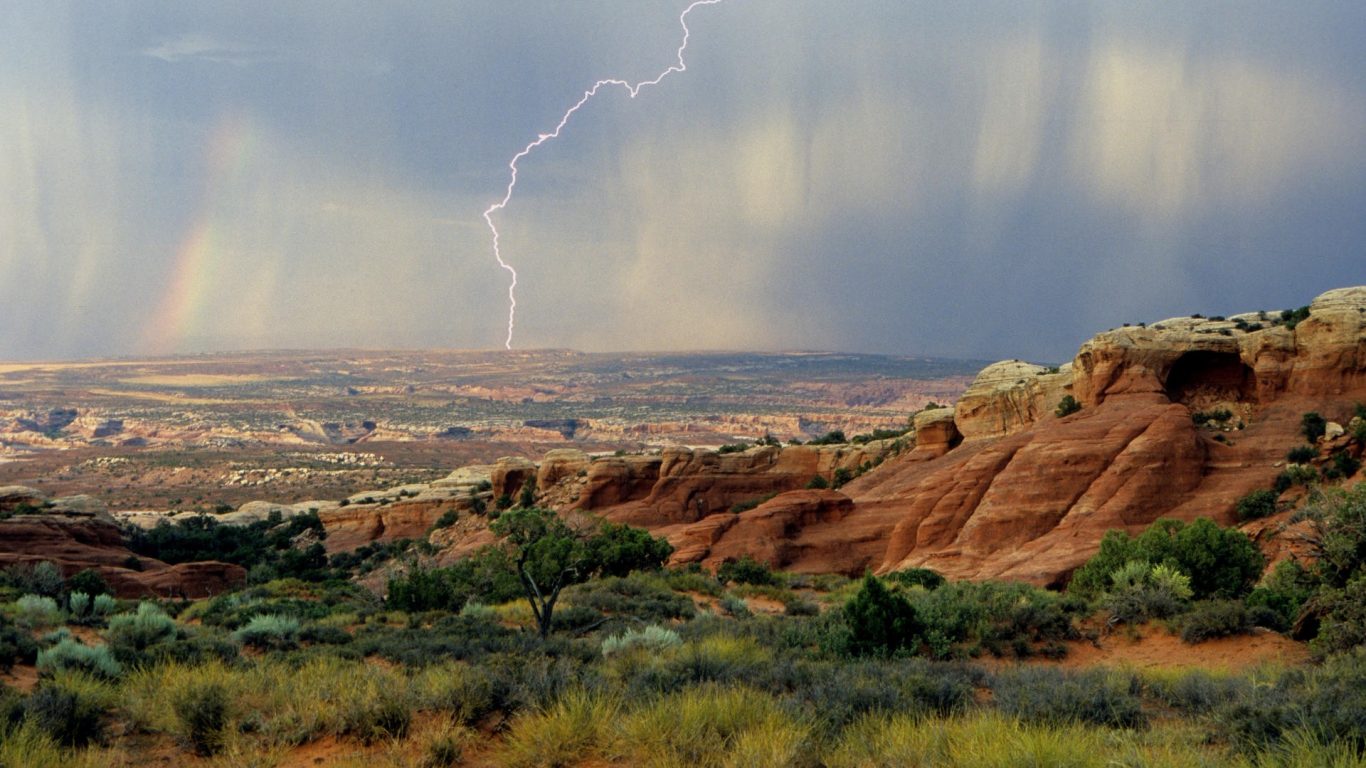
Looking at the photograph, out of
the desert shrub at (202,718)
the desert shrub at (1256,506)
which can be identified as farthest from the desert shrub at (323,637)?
the desert shrub at (1256,506)

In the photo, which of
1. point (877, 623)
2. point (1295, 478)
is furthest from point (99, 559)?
point (1295, 478)

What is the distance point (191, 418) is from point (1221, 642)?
152m

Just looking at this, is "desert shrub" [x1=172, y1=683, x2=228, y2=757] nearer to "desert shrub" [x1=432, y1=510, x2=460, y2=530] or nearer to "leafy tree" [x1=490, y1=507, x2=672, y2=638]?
"leafy tree" [x1=490, y1=507, x2=672, y2=638]

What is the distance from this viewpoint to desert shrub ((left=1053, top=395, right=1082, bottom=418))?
39.0 metres

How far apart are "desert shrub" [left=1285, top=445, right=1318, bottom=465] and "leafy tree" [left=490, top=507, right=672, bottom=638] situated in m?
22.8

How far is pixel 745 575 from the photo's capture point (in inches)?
1241

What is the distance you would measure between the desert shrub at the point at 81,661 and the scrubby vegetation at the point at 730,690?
0.12 ft

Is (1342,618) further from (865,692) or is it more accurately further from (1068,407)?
(1068,407)

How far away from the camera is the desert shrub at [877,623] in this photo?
13.4 meters

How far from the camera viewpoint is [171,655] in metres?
11.0

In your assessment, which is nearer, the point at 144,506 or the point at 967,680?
the point at 967,680

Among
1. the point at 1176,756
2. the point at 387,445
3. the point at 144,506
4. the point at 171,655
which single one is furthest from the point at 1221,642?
the point at 387,445

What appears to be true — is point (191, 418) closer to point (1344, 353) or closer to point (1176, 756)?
point (1344, 353)

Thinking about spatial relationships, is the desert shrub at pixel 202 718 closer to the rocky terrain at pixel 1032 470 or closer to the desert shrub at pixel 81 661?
the desert shrub at pixel 81 661
